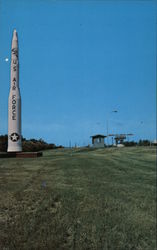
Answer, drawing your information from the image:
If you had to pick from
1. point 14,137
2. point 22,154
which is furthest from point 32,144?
point 22,154

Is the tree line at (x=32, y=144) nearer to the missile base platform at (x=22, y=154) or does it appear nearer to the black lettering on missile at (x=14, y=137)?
the black lettering on missile at (x=14, y=137)

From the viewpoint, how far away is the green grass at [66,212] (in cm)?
135

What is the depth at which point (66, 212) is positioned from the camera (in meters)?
1.70

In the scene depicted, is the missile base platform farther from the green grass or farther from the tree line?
the tree line

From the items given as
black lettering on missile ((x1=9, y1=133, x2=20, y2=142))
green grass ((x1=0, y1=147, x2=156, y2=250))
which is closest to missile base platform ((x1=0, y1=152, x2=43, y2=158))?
green grass ((x1=0, y1=147, x2=156, y2=250))

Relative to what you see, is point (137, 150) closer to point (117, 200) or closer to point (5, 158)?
point (117, 200)

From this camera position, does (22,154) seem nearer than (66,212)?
No

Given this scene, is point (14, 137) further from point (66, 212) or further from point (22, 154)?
point (66, 212)

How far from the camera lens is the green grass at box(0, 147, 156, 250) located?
53.1 inches

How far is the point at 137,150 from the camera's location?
6863 millimetres

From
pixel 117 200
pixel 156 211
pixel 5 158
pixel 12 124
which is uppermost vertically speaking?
pixel 12 124

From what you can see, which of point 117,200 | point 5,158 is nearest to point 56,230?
point 5,158

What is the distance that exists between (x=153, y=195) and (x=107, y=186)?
84 cm

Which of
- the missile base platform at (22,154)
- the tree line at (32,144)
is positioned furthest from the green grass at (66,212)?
the tree line at (32,144)
